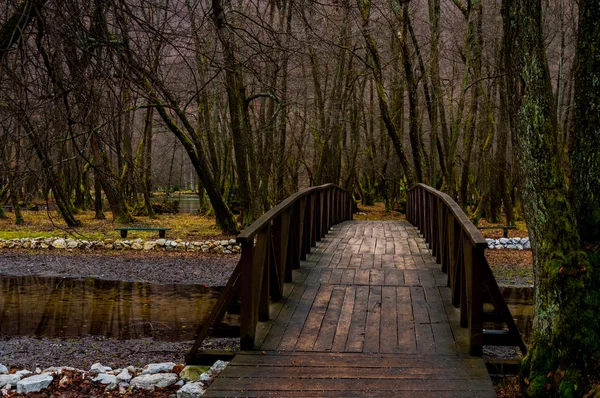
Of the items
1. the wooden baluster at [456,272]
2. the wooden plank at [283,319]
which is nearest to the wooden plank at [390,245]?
the wooden plank at [283,319]

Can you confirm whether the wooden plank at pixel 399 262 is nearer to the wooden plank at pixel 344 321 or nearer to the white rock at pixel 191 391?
the wooden plank at pixel 344 321

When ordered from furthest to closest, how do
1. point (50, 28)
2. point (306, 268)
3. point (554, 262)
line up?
point (306, 268)
point (554, 262)
point (50, 28)

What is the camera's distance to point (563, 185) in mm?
4207

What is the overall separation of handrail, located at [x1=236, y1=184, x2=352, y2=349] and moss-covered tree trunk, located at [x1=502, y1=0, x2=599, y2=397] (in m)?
2.02

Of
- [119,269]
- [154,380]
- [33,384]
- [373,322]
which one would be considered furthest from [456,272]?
[119,269]

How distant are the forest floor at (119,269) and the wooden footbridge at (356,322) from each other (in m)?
0.54

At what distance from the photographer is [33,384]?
5.38 m

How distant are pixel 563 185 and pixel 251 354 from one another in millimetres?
2515

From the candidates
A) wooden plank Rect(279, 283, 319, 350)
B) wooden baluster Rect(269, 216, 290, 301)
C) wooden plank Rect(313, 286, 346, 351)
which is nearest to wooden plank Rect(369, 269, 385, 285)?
wooden plank Rect(313, 286, 346, 351)

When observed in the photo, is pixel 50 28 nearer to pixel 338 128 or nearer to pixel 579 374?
pixel 579 374

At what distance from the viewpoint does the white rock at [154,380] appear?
208 inches

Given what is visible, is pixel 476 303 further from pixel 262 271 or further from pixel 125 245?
pixel 125 245

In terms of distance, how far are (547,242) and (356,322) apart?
184 centimetres

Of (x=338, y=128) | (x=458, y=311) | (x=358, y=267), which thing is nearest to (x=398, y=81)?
(x=338, y=128)
